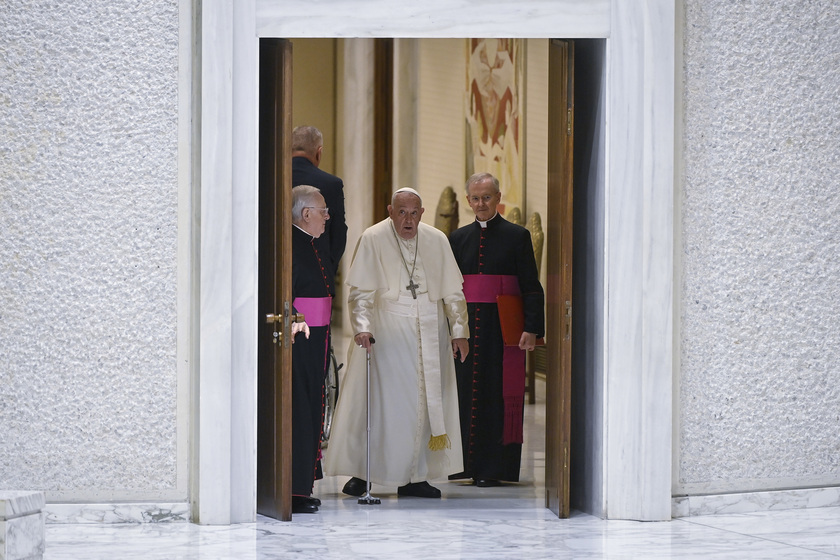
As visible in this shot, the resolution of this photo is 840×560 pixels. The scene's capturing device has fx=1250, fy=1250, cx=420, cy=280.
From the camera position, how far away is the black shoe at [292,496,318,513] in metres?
6.04

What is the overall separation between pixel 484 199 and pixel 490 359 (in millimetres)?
929

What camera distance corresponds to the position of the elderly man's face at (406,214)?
22.0 feet

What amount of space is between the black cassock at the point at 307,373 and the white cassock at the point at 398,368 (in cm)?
29

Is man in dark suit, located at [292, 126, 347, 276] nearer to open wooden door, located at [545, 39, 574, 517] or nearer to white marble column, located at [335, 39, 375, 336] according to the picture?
open wooden door, located at [545, 39, 574, 517]

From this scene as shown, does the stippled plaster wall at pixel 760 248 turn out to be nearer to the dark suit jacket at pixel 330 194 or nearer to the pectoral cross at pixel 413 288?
the pectoral cross at pixel 413 288

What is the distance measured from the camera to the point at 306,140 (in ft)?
22.8

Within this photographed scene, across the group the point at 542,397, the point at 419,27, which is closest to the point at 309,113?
the point at 542,397

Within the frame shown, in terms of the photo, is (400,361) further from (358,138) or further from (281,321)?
(358,138)

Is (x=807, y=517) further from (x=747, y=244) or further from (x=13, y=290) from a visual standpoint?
(x=13, y=290)

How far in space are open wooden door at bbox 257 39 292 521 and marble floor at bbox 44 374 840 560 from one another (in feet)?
0.84

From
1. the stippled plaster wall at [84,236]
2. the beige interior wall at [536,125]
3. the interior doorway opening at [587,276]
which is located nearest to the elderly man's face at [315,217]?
the stippled plaster wall at [84,236]

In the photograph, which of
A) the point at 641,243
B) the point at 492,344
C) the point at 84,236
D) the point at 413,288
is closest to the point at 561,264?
the point at 641,243

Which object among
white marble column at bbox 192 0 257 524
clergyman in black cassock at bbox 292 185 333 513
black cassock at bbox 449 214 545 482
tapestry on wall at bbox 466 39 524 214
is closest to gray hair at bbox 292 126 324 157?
clergyman in black cassock at bbox 292 185 333 513

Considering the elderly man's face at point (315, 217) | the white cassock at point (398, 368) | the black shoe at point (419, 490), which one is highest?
the elderly man's face at point (315, 217)
